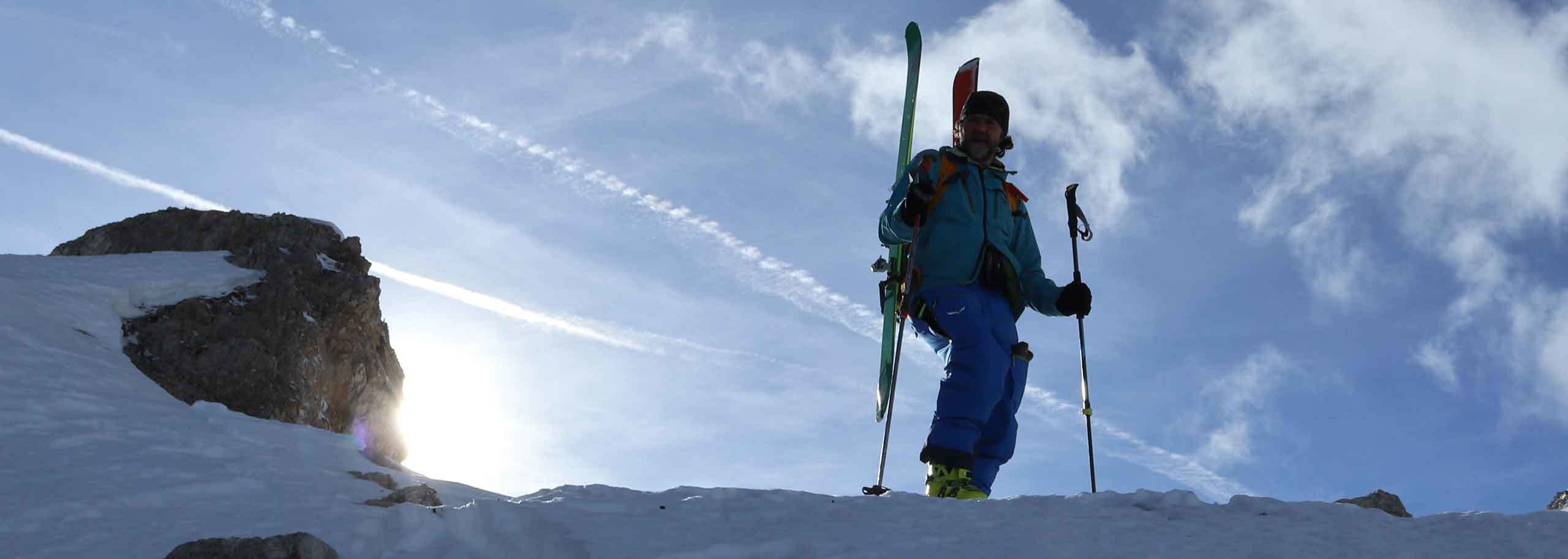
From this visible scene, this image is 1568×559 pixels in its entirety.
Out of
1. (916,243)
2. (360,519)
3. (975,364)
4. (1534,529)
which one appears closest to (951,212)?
(916,243)

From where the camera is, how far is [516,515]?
4.17 m

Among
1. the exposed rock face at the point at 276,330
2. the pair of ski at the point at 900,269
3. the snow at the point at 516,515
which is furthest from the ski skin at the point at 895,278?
the exposed rock face at the point at 276,330

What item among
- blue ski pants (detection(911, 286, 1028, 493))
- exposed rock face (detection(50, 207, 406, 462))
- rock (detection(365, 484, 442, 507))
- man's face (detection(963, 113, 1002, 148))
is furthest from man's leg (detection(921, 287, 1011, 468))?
exposed rock face (detection(50, 207, 406, 462))

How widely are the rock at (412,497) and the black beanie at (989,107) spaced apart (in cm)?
511

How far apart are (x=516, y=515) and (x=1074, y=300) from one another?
16.1 ft

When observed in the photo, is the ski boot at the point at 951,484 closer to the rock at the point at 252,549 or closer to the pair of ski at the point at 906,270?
the pair of ski at the point at 906,270

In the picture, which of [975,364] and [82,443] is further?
[975,364]

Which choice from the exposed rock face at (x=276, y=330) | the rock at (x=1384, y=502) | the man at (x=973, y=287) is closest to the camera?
the rock at (x=1384, y=502)

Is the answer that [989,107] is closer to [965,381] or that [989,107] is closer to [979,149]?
[979,149]

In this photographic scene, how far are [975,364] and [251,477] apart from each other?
427cm

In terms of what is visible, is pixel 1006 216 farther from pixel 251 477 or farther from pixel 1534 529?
pixel 251 477

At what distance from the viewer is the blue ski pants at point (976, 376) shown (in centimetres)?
688

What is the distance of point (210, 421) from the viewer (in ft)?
19.2

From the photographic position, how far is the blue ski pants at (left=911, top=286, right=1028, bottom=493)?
6883 mm
